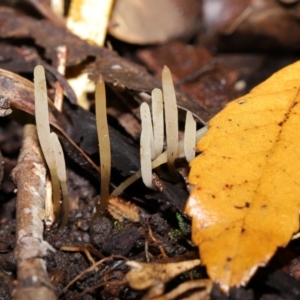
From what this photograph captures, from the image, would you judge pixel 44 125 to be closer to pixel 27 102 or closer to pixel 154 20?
pixel 27 102

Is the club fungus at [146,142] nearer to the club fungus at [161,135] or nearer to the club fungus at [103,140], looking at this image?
the club fungus at [161,135]

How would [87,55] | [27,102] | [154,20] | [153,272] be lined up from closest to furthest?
[153,272] → [27,102] → [87,55] → [154,20]

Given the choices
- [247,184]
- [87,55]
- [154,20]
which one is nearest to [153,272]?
[247,184]

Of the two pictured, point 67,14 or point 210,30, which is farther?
point 210,30

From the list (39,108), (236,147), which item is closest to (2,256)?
(39,108)

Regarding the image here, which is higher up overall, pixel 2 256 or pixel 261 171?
pixel 261 171

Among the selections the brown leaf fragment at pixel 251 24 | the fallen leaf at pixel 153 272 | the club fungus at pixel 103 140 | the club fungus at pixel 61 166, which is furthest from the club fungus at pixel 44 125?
the brown leaf fragment at pixel 251 24

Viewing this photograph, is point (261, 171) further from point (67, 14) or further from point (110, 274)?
point (67, 14)
